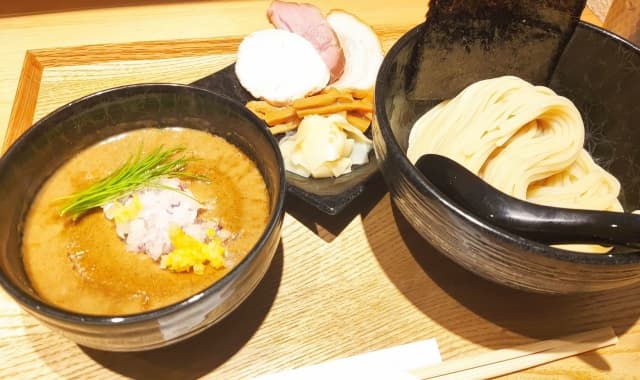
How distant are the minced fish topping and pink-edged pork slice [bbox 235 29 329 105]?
0.53 metres

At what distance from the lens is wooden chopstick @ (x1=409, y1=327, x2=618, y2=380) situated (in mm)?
1014

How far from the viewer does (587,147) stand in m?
1.34

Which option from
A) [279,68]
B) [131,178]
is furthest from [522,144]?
[131,178]

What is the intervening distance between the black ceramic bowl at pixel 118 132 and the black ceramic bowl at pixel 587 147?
270 millimetres

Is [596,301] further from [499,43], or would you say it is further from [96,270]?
[96,270]

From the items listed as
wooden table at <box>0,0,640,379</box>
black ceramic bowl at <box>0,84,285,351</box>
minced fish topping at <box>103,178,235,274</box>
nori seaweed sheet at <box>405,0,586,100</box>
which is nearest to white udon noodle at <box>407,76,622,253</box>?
nori seaweed sheet at <box>405,0,586,100</box>

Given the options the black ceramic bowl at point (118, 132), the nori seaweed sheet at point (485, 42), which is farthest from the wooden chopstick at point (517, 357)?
the nori seaweed sheet at point (485, 42)

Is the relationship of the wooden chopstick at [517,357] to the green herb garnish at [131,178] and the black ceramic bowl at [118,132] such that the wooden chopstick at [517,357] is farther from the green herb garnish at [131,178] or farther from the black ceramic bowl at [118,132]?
the green herb garnish at [131,178]

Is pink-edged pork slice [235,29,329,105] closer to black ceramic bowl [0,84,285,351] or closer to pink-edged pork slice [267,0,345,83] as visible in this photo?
pink-edged pork slice [267,0,345,83]

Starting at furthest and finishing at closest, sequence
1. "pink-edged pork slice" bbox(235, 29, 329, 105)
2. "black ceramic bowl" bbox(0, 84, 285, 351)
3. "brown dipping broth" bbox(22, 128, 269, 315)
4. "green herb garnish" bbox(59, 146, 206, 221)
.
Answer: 1. "pink-edged pork slice" bbox(235, 29, 329, 105)
2. "green herb garnish" bbox(59, 146, 206, 221)
3. "brown dipping broth" bbox(22, 128, 269, 315)
4. "black ceramic bowl" bbox(0, 84, 285, 351)

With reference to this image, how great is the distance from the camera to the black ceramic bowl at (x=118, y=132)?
0.84 m

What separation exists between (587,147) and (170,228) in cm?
110

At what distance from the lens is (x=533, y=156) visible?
1.18 m

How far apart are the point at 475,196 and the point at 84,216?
848mm
